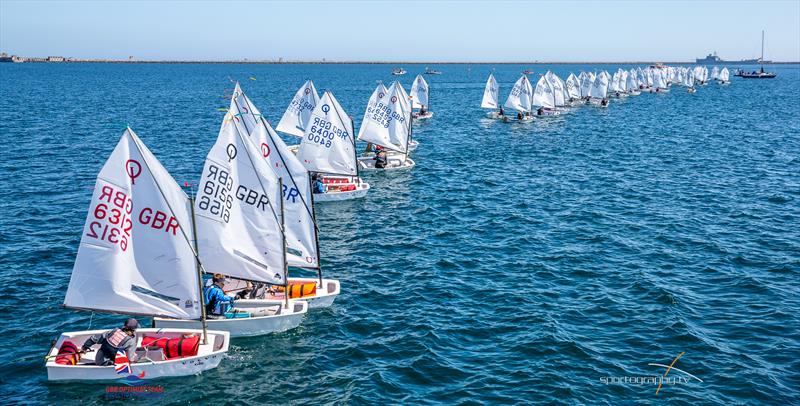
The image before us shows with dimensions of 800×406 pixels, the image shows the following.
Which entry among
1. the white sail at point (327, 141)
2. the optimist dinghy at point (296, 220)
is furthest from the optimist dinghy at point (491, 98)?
the optimist dinghy at point (296, 220)

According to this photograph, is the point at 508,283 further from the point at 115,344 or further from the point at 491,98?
the point at 491,98

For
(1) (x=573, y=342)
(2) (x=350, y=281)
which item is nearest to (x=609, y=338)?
(1) (x=573, y=342)

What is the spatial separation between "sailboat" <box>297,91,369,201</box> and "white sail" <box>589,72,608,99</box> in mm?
107796

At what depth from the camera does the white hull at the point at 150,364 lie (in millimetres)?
24234

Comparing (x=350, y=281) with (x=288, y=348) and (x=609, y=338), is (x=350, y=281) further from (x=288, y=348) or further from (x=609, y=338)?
(x=609, y=338)

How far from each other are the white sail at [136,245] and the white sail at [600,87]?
134486mm

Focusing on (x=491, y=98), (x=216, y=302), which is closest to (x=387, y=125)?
(x=216, y=302)

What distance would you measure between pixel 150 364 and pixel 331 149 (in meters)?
29.5

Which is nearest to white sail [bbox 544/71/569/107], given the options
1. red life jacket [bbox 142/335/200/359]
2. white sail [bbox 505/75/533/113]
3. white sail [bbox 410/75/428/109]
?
white sail [bbox 505/75/533/113]

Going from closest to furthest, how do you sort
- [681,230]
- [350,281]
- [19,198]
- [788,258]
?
[350,281], [788,258], [681,230], [19,198]

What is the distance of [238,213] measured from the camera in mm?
30062

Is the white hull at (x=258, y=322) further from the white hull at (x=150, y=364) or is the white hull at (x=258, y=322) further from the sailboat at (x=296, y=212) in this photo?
the sailboat at (x=296, y=212)

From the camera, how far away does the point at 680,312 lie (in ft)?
104

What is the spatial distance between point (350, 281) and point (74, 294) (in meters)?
14.9
